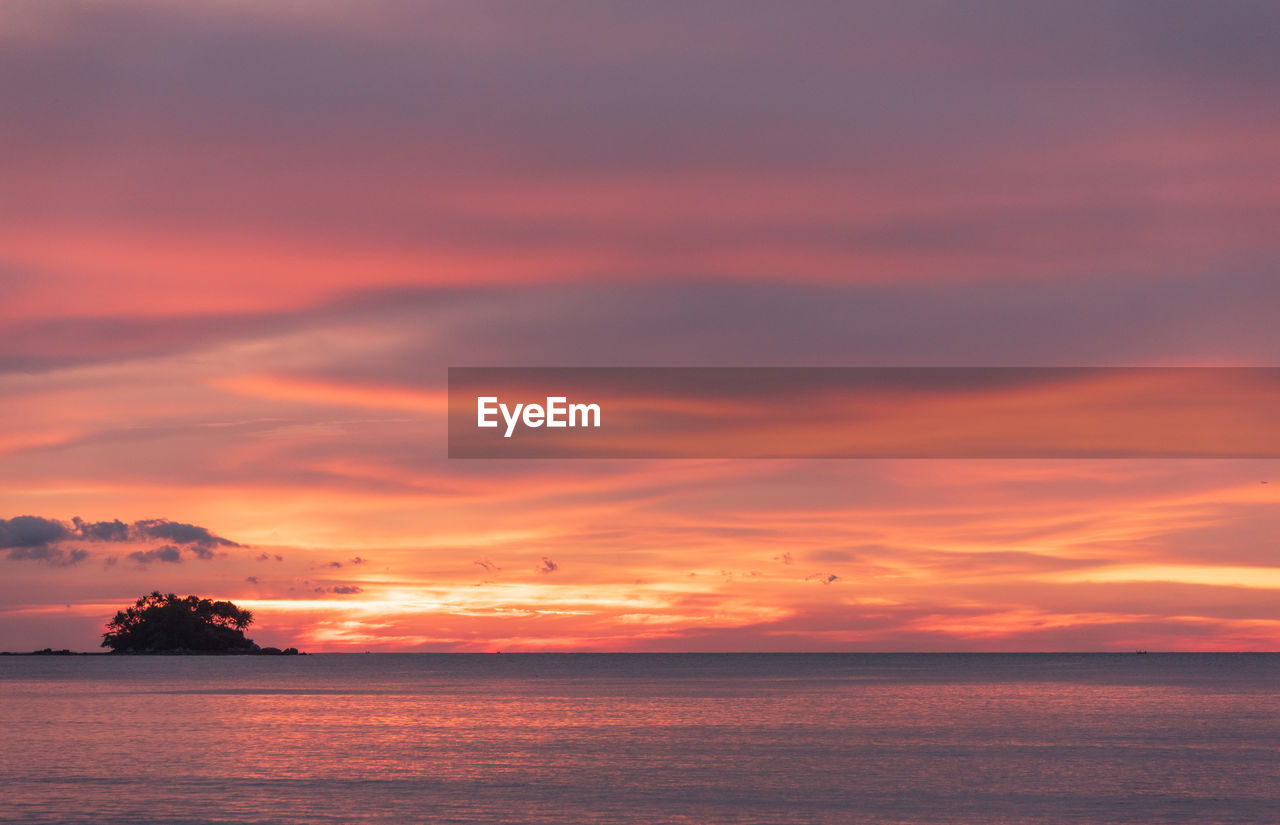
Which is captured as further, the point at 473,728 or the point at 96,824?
the point at 473,728

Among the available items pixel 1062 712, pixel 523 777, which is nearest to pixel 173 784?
pixel 523 777

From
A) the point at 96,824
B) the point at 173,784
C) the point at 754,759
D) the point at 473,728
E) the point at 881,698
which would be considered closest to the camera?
the point at 96,824

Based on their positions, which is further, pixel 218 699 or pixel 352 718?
pixel 218 699

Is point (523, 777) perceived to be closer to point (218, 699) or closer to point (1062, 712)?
point (1062, 712)

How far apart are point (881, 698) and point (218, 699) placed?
8964cm

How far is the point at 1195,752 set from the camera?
3526 inches

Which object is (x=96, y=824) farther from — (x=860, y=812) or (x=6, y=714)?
(x=6, y=714)

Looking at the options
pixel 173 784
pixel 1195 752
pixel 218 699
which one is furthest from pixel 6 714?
pixel 1195 752

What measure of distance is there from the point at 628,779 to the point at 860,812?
647 inches

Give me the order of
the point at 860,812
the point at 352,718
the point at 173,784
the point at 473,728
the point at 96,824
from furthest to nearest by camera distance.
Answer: the point at 352,718
the point at 473,728
the point at 173,784
the point at 860,812
the point at 96,824

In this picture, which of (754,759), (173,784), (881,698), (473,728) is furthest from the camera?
(881,698)

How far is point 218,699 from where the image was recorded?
170 m

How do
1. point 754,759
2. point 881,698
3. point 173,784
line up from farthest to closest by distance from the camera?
1. point 881,698
2. point 754,759
3. point 173,784

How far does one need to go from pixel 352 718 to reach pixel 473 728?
21.1 meters
